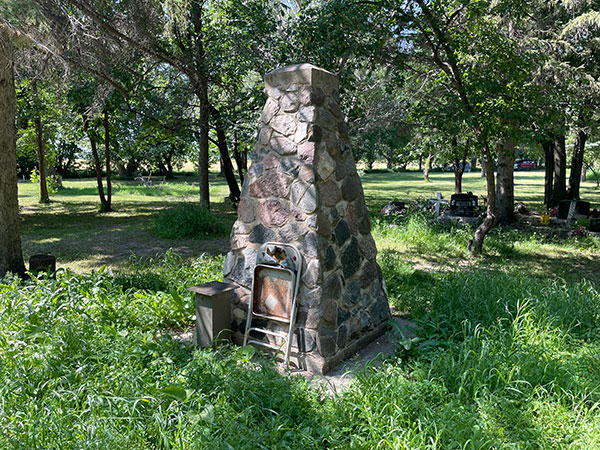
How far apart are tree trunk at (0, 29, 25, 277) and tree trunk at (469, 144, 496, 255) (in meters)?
7.42

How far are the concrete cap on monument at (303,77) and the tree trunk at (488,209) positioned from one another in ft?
15.6

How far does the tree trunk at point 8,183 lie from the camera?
6195 mm

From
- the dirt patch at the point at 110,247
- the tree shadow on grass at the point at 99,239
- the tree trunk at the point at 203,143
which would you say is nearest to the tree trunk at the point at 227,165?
the tree shadow on grass at the point at 99,239

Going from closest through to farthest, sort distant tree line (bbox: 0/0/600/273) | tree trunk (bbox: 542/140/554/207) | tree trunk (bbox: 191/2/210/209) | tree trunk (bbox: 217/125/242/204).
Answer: distant tree line (bbox: 0/0/600/273), tree trunk (bbox: 191/2/210/209), tree trunk (bbox: 217/125/242/204), tree trunk (bbox: 542/140/554/207)

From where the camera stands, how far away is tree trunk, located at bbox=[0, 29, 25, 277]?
20.3 ft

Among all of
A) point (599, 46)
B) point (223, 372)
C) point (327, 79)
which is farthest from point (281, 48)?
point (599, 46)

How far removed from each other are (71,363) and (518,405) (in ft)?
10.7

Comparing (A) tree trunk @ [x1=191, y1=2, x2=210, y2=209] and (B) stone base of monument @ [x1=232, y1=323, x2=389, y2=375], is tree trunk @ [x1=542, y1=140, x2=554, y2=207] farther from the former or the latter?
(B) stone base of monument @ [x1=232, y1=323, x2=389, y2=375]

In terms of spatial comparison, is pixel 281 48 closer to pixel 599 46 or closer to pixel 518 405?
pixel 518 405

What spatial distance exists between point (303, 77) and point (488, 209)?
557cm

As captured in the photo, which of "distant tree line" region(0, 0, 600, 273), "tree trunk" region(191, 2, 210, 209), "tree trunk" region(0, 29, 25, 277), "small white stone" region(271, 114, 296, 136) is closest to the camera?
"small white stone" region(271, 114, 296, 136)

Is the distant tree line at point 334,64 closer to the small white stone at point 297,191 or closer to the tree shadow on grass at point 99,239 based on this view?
the tree shadow on grass at point 99,239

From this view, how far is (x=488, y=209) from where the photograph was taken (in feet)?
27.2

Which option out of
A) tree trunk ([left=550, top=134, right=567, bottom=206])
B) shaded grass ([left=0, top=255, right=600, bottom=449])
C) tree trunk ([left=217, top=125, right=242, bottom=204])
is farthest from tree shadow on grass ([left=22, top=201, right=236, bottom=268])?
tree trunk ([left=550, top=134, right=567, bottom=206])
